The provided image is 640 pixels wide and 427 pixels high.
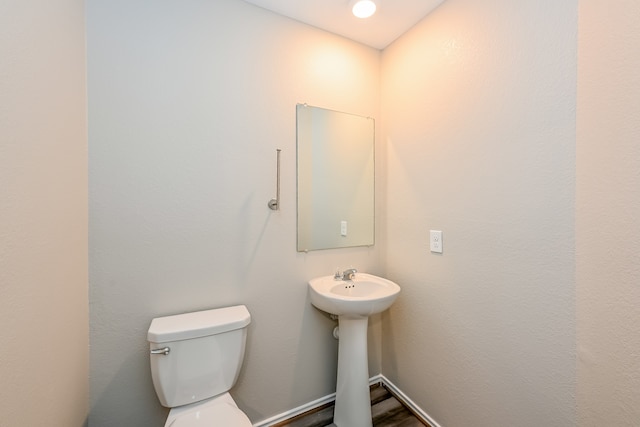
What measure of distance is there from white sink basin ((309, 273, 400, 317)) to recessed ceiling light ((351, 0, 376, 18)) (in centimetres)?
150

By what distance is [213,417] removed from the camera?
102 centimetres

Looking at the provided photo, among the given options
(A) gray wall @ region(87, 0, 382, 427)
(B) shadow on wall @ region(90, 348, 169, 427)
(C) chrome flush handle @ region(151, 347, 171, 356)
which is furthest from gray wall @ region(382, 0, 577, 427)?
(B) shadow on wall @ region(90, 348, 169, 427)

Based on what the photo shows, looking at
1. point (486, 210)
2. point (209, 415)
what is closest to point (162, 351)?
point (209, 415)

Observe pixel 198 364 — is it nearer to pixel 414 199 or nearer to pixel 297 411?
pixel 297 411

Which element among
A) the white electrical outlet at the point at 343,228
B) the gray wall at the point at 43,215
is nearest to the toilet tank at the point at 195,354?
the gray wall at the point at 43,215

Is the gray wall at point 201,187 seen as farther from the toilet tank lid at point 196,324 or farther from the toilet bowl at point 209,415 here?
the toilet bowl at point 209,415

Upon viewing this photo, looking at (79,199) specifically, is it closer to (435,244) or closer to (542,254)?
(435,244)

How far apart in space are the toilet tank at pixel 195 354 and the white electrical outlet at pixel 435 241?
1.05m

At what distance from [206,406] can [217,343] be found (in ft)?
0.84

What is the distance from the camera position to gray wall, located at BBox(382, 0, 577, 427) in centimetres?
94

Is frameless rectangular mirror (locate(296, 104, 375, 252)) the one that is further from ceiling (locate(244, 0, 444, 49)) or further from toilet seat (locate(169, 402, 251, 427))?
toilet seat (locate(169, 402, 251, 427))

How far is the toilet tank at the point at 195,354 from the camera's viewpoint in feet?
3.47

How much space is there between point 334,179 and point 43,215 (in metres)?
1.31

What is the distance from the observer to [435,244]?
1.40 m
